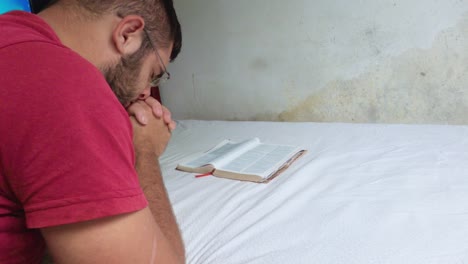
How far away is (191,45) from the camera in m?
2.25

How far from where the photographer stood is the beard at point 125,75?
69cm

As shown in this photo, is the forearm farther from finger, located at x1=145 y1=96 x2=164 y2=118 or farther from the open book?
the open book

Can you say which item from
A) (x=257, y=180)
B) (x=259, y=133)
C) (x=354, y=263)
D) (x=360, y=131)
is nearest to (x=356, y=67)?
(x=360, y=131)

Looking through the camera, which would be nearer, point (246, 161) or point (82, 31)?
point (82, 31)

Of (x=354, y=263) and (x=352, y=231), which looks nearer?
(x=354, y=263)

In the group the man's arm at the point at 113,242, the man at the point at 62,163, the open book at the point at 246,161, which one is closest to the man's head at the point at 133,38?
the man at the point at 62,163

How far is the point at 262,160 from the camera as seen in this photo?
130cm

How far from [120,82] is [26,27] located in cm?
22

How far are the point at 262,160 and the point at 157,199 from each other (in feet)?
2.10

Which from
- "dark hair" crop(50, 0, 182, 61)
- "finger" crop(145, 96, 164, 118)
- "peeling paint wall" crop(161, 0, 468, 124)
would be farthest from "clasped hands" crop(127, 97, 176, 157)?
"peeling paint wall" crop(161, 0, 468, 124)

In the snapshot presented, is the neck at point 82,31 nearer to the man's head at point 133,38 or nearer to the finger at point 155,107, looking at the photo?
the man's head at point 133,38

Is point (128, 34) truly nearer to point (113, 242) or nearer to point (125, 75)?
point (125, 75)

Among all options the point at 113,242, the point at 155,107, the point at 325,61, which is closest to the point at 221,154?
the point at 155,107

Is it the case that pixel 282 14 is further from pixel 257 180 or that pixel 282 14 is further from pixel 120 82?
pixel 120 82
